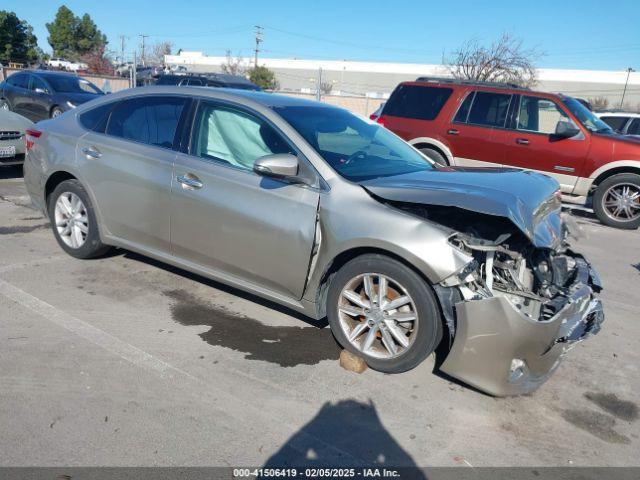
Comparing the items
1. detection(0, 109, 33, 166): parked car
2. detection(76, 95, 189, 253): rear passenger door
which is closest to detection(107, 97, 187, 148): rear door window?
detection(76, 95, 189, 253): rear passenger door

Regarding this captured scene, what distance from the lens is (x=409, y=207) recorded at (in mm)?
3484

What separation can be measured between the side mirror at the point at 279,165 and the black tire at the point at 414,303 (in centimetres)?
72

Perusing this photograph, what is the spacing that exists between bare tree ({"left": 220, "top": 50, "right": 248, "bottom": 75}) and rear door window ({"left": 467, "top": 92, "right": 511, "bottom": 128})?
5498 centimetres

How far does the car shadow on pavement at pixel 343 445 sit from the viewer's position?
8.92 ft

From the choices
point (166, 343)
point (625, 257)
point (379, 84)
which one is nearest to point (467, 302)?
point (166, 343)

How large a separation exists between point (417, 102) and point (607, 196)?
11.4 feet

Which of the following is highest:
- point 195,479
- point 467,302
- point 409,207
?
point 409,207

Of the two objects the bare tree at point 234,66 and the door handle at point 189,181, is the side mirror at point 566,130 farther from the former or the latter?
the bare tree at point 234,66

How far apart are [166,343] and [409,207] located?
74.6 inches

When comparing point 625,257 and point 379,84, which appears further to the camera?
point 379,84

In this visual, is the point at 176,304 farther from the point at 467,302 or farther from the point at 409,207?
the point at 467,302

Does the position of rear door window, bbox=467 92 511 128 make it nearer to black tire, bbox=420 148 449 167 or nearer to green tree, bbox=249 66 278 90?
black tire, bbox=420 148 449 167

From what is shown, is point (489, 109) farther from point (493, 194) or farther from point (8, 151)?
point (8, 151)

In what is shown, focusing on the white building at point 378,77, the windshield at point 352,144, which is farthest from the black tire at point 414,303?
the white building at point 378,77
